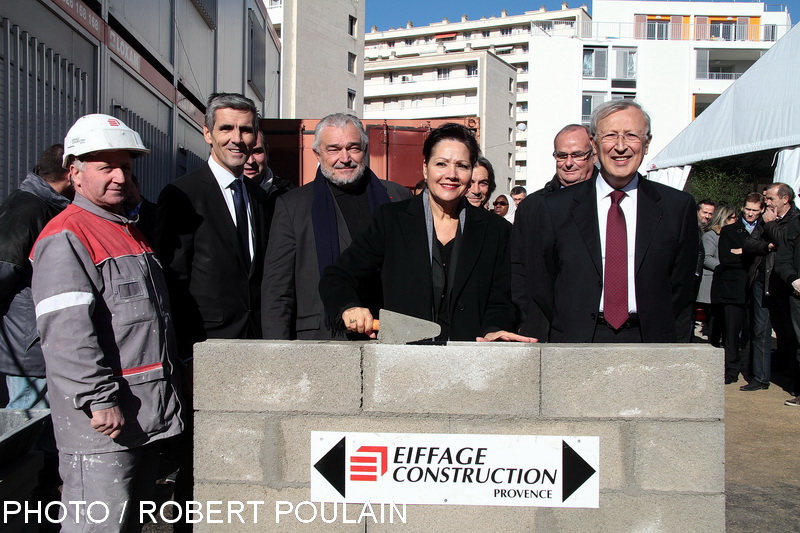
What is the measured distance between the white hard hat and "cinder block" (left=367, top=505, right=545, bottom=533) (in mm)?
1862

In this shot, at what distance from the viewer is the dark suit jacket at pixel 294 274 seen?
142 inches

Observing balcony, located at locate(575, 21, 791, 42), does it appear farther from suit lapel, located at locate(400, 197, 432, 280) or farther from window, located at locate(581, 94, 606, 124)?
suit lapel, located at locate(400, 197, 432, 280)

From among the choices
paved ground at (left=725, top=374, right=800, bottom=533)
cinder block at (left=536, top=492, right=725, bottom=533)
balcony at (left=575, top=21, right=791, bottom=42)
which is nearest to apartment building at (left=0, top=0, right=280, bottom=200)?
cinder block at (left=536, top=492, right=725, bottom=533)

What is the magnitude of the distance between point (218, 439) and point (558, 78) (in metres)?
51.1

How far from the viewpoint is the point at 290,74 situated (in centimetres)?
3916

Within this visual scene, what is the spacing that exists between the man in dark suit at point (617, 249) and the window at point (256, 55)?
1459 cm

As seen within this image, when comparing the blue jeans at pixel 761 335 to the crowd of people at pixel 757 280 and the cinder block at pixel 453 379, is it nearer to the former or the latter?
the crowd of people at pixel 757 280

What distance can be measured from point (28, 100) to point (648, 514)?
521 centimetres

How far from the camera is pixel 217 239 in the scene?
357 centimetres

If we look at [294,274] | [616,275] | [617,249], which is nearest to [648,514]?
[616,275]

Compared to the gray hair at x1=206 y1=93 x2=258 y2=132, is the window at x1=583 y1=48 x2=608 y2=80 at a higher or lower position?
higher

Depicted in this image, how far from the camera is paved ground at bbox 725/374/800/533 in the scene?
4219mm

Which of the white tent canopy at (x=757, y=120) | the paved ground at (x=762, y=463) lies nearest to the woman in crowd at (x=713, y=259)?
the white tent canopy at (x=757, y=120)

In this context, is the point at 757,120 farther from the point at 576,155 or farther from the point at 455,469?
the point at 455,469
